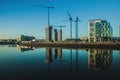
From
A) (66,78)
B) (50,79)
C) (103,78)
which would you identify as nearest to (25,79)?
(50,79)

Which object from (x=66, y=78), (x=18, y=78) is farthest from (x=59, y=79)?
(x=18, y=78)

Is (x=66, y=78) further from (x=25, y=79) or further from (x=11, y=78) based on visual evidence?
(x=11, y=78)

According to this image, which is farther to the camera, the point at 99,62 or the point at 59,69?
the point at 99,62

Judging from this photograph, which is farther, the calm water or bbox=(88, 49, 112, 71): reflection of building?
bbox=(88, 49, 112, 71): reflection of building

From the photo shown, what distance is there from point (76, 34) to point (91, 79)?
170586 millimetres

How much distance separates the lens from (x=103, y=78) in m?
28.6

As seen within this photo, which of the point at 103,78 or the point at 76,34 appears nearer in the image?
the point at 103,78

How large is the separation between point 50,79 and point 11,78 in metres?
5.29

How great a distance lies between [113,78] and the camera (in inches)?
1121

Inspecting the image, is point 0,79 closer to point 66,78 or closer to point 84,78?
point 66,78

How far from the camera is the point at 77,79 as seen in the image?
27.8 meters

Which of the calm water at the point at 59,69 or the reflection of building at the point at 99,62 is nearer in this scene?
the calm water at the point at 59,69

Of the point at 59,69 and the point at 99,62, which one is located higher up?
the point at 59,69

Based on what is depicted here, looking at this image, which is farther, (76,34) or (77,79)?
(76,34)
